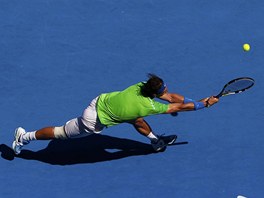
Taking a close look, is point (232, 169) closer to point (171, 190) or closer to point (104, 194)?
point (171, 190)

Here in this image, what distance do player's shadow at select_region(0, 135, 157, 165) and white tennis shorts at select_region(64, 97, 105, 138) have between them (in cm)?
79

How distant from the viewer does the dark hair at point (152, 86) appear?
9.50 meters

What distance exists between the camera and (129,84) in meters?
11.9

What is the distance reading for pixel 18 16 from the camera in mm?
12953

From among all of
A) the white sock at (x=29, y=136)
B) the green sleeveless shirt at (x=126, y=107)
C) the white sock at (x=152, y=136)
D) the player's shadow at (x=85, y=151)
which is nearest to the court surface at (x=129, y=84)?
the player's shadow at (x=85, y=151)

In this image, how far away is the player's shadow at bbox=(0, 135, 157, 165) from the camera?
11.1m

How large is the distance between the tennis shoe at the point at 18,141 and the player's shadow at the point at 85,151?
0.94ft

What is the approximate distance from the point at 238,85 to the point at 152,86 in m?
2.02

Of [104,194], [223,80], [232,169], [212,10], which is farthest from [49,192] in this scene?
[212,10]

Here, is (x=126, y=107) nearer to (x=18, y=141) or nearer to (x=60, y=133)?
(x=60, y=133)

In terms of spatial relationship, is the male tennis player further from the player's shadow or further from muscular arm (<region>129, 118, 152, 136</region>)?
the player's shadow

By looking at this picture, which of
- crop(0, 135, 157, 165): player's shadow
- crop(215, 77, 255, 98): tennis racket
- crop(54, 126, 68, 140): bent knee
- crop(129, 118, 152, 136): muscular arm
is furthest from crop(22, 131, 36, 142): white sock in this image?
crop(215, 77, 255, 98): tennis racket

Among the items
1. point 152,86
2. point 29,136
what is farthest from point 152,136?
point 29,136

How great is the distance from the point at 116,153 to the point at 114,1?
3.59 meters
